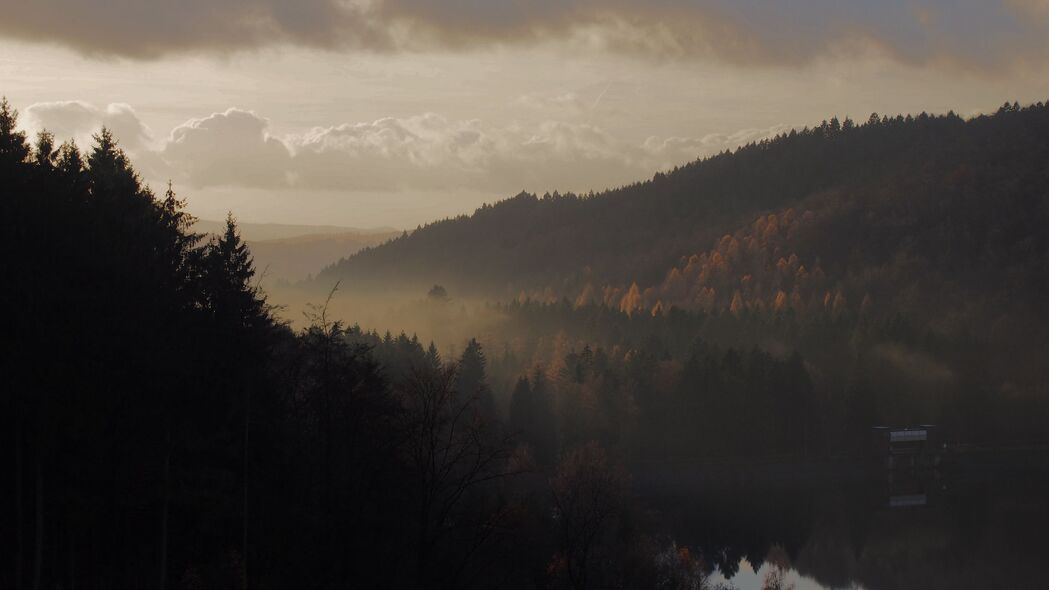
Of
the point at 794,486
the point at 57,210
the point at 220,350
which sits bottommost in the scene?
the point at 794,486

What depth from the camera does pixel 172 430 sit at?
31578 mm

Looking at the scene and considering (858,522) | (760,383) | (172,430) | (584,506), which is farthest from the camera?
(760,383)

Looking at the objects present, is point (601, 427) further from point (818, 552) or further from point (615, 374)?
point (818, 552)

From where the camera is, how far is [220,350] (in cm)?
3500

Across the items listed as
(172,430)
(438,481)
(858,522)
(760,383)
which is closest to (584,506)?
(438,481)

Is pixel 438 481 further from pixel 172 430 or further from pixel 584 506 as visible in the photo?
pixel 584 506

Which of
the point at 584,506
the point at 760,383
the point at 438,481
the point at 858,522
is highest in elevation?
the point at 438,481

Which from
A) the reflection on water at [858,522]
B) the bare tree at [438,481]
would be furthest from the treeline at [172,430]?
the reflection on water at [858,522]

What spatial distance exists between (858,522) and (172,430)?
203ft

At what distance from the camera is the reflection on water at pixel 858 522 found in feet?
229

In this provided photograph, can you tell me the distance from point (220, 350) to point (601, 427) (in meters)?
74.8

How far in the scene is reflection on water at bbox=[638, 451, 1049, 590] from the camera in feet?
229

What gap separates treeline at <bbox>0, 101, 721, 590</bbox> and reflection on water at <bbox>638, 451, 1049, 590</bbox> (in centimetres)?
3386

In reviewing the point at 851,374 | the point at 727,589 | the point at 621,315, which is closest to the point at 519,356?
the point at 621,315
